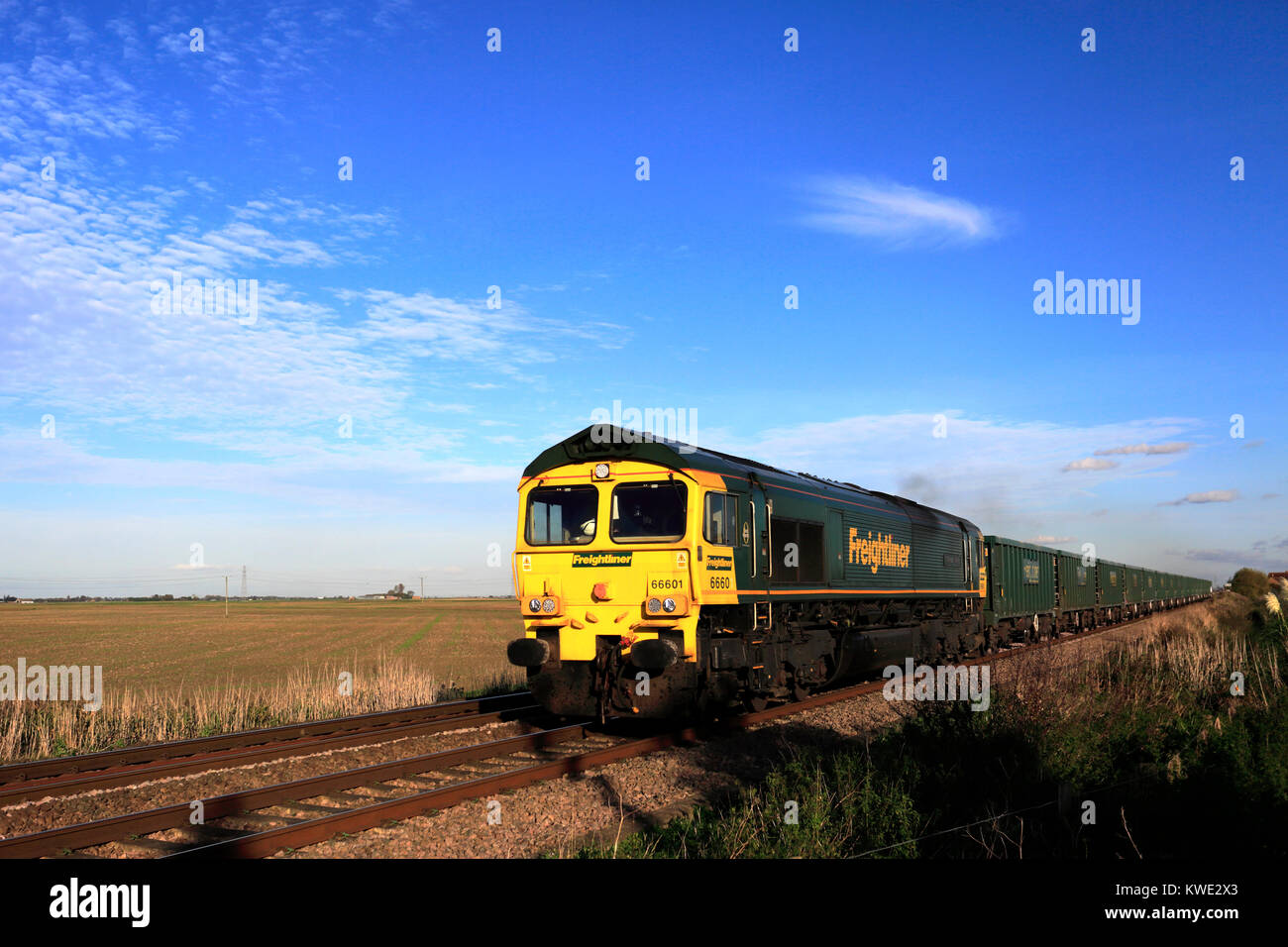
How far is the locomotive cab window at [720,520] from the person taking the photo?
12.4m

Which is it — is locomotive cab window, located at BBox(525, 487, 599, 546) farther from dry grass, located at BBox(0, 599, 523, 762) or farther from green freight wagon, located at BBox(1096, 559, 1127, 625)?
green freight wagon, located at BBox(1096, 559, 1127, 625)

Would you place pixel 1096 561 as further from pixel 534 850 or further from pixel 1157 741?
pixel 534 850

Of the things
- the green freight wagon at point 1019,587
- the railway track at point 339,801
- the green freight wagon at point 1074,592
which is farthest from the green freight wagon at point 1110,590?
the railway track at point 339,801

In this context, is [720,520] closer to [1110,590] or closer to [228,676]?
[228,676]

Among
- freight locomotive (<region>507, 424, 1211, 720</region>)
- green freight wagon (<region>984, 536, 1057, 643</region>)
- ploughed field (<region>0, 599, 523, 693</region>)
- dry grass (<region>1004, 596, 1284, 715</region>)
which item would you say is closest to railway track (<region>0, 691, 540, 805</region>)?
freight locomotive (<region>507, 424, 1211, 720</region>)

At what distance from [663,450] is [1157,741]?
22.4 feet

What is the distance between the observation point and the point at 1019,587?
99.8 feet

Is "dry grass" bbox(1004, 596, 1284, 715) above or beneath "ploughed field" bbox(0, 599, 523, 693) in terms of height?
above

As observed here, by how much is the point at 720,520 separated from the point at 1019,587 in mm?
21350

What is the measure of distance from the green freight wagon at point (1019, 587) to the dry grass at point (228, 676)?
14714 mm

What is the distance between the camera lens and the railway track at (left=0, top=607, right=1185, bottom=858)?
7.46 metres

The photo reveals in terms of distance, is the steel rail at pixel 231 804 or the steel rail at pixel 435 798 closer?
the steel rail at pixel 435 798

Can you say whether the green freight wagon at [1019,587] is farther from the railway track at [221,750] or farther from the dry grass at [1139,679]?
the railway track at [221,750]

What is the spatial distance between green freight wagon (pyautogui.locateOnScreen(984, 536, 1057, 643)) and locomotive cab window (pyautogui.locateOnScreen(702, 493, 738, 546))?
1683 cm
